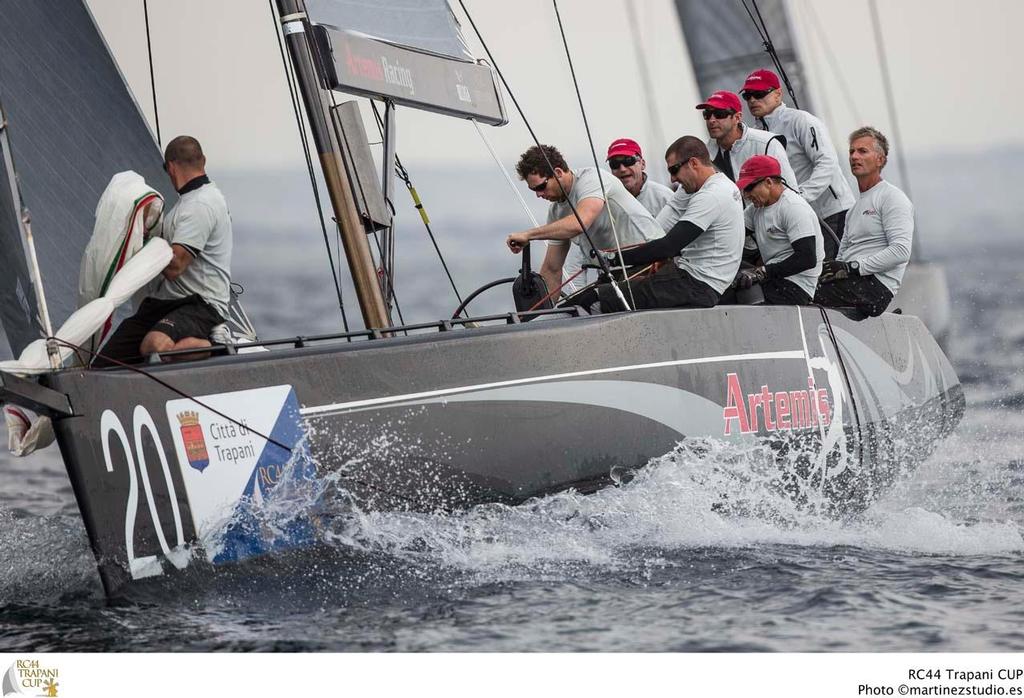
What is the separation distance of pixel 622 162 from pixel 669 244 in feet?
2.32

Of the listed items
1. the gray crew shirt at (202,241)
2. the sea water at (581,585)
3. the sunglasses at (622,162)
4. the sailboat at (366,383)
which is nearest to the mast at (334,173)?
the sailboat at (366,383)

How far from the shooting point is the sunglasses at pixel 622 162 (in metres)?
4.25

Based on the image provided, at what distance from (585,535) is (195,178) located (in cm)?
118

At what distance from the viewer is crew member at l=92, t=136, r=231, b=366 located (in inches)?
122

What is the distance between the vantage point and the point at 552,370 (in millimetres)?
3148

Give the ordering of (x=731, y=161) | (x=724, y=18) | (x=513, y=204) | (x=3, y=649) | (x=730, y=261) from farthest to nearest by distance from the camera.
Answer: (x=513, y=204) < (x=724, y=18) < (x=731, y=161) < (x=730, y=261) < (x=3, y=649)

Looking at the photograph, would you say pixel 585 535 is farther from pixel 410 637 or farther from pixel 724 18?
pixel 724 18

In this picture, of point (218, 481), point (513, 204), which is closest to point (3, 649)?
point (218, 481)

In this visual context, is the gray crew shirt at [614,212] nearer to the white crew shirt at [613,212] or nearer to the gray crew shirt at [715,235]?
the white crew shirt at [613,212]

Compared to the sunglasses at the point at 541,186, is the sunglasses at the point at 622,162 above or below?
above

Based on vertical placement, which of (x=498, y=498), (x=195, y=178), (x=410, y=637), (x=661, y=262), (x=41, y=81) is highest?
(x=41, y=81)

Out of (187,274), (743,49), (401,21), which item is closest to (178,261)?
(187,274)

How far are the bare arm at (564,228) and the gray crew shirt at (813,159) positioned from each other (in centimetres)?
98
